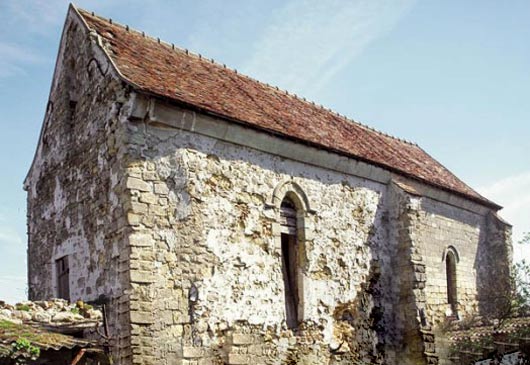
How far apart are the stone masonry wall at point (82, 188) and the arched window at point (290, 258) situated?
11.4 feet

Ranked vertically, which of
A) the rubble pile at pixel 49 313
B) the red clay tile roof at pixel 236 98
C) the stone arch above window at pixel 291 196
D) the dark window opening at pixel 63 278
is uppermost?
the red clay tile roof at pixel 236 98

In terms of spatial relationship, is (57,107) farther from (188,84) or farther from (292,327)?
(292,327)

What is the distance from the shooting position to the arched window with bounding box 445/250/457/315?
16969 mm

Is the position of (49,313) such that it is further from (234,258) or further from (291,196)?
(291,196)

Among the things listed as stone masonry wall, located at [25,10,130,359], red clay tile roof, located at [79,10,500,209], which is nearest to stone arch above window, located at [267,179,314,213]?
red clay tile roof, located at [79,10,500,209]

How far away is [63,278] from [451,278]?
33.1 ft

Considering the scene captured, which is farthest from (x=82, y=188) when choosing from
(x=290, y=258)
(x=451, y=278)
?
(x=451, y=278)

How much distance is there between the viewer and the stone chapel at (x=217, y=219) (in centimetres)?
1026

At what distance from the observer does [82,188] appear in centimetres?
1178

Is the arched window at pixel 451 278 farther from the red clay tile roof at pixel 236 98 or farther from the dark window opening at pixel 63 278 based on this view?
the dark window opening at pixel 63 278

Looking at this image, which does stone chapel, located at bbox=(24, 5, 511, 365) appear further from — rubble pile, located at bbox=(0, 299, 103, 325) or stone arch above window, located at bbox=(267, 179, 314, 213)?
rubble pile, located at bbox=(0, 299, 103, 325)

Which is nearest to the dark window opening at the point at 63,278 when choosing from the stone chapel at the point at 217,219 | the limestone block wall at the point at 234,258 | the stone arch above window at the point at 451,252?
the stone chapel at the point at 217,219

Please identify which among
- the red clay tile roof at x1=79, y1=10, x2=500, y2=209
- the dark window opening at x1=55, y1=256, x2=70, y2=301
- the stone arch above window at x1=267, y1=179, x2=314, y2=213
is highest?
the red clay tile roof at x1=79, y1=10, x2=500, y2=209

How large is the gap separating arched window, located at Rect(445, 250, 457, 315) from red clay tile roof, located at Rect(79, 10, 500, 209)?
180 cm
